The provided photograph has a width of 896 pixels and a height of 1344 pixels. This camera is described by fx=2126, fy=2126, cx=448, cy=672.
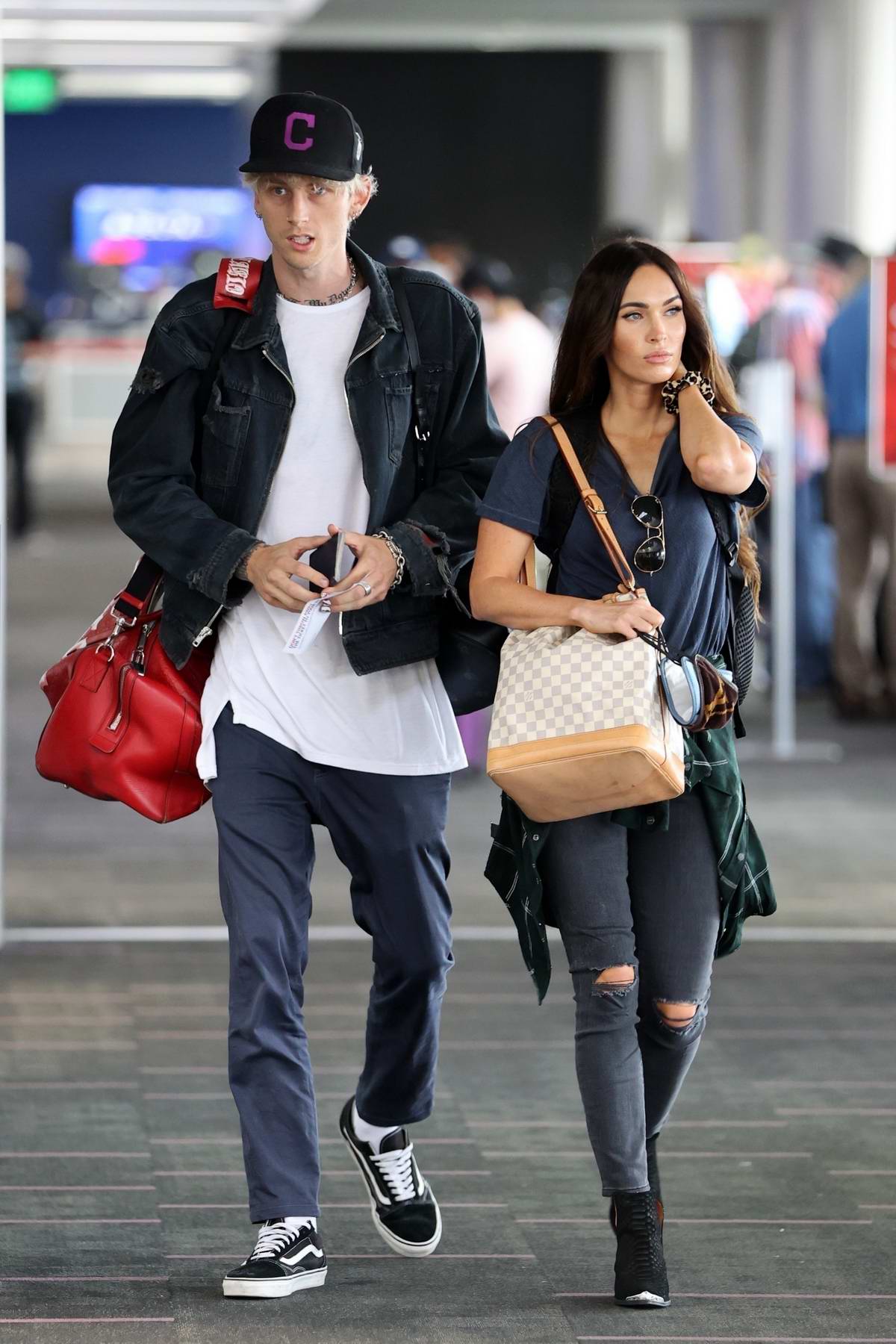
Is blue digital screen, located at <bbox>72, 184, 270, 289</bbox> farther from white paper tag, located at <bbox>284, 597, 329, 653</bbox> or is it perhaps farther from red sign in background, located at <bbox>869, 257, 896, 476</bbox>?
white paper tag, located at <bbox>284, 597, 329, 653</bbox>

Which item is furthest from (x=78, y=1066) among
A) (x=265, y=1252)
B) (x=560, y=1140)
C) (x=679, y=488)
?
(x=679, y=488)

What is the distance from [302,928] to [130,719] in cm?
42

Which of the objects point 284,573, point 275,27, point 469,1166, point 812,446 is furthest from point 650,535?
point 275,27

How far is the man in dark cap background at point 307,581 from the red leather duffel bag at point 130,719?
0.15 feet

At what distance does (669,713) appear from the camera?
9.79 feet

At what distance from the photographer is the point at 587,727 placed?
9.66ft

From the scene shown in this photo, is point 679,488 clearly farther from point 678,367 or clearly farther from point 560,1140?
point 560,1140

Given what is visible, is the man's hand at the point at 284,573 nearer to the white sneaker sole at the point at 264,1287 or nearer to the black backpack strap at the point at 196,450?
the black backpack strap at the point at 196,450

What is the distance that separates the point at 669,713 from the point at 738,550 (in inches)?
14.2

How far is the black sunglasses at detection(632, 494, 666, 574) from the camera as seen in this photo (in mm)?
3068

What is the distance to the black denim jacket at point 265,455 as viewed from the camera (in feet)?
10.6

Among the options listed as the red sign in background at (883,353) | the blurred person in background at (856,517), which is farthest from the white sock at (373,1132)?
the blurred person in background at (856,517)

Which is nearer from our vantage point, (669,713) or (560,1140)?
(669,713)

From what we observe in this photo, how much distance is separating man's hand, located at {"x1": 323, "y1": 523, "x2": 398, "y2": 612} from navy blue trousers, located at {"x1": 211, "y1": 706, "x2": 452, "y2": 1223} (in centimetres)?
27
